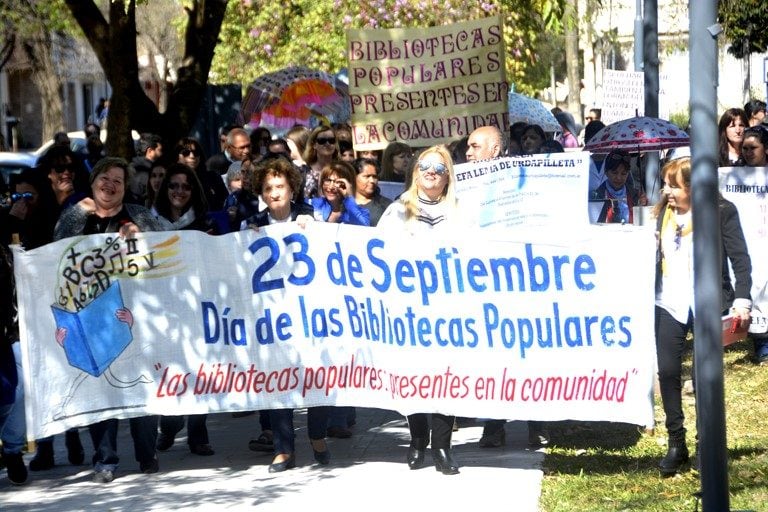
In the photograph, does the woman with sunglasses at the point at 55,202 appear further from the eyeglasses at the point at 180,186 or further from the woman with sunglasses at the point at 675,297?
the woman with sunglasses at the point at 675,297

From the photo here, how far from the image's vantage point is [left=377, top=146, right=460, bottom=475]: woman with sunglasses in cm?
758

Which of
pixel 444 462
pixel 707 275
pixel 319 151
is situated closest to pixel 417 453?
pixel 444 462

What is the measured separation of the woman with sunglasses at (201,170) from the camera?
1060 centimetres

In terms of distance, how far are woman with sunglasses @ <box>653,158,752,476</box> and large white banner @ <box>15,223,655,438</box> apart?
168 mm

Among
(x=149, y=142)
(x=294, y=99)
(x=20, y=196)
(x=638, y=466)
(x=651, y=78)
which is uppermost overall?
(x=294, y=99)

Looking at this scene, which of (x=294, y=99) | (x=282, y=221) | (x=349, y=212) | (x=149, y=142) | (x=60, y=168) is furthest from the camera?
(x=294, y=99)

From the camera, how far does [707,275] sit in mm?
5473

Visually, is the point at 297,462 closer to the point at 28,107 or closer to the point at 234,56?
the point at 234,56

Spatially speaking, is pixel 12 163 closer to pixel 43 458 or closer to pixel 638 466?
pixel 43 458

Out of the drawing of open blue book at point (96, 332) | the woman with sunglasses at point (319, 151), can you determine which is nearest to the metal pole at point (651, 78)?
the woman with sunglasses at point (319, 151)

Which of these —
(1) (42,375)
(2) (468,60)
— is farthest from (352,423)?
(2) (468,60)

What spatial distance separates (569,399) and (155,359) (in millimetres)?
2250

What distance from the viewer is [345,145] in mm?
13125

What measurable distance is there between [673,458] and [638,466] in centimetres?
31
